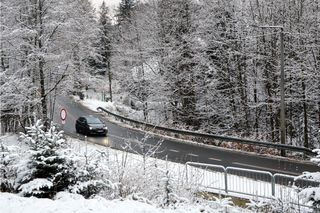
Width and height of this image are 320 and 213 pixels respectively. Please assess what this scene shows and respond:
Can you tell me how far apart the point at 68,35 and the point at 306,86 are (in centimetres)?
1694

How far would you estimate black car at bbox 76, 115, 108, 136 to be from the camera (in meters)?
36.9

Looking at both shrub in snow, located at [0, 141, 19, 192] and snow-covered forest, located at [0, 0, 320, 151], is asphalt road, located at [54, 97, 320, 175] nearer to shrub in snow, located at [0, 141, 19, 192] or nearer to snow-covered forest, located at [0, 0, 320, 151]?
snow-covered forest, located at [0, 0, 320, 151]

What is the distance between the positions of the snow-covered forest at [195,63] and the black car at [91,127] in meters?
3.48

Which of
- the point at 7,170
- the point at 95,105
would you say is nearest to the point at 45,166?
the point at 7,170

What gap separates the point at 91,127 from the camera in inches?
1453

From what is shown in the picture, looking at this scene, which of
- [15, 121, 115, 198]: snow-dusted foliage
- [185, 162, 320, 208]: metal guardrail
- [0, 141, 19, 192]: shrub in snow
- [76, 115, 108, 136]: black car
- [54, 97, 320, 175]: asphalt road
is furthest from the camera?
[76, 115, 108, 136]: black car

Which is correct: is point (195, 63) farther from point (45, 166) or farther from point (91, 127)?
point (45, 166)

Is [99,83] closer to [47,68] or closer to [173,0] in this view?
[173,0]

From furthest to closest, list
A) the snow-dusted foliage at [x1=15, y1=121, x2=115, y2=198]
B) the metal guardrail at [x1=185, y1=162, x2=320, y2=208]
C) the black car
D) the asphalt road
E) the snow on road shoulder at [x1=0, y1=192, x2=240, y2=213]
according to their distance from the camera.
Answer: the black car
the asphalt road
the metal guardrail at [x1=185, y1=162, x2=320, y2=208]
the snow-dusted foliage at [x1=15, y1=121, x2=115, y2=198]
the snow on road shoulder at [x1=0, y1=192, x2=240, y2=213]

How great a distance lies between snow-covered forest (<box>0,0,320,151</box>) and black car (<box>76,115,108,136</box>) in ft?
11.4

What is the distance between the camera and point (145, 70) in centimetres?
4703

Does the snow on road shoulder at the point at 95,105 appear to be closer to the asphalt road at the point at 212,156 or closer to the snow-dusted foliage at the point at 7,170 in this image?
the asphalt road at the point at 212,156

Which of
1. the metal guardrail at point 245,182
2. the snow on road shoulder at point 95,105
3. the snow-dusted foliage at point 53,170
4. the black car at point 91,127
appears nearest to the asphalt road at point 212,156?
the black car at point 91,127

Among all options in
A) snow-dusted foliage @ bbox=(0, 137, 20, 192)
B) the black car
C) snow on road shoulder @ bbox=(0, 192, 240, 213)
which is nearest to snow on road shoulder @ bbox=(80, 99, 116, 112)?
the black car
